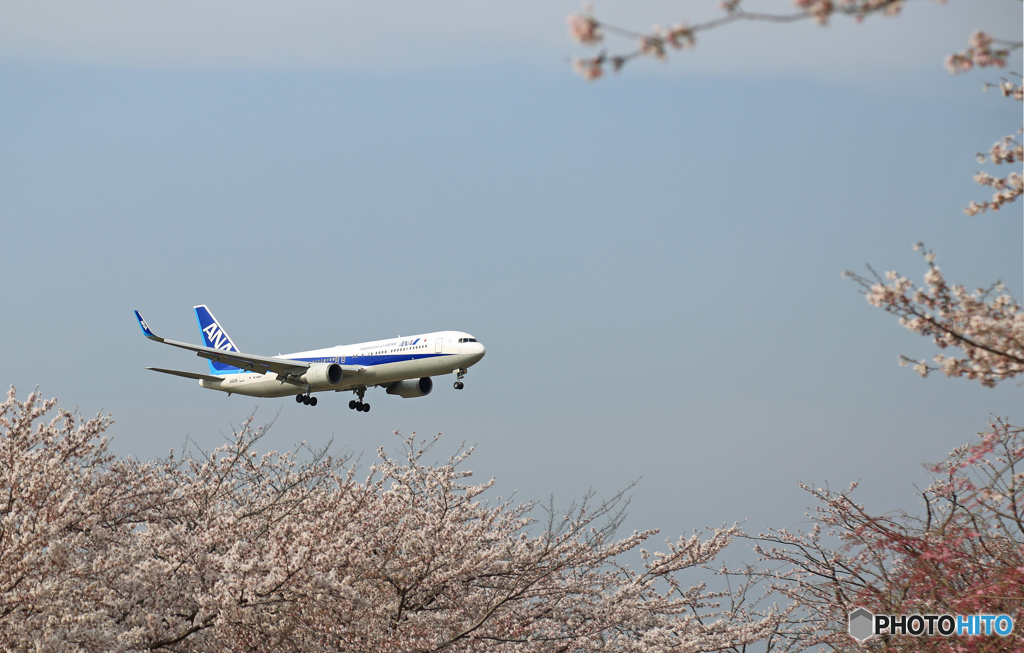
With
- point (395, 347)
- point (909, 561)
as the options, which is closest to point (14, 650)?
point (909, 561)

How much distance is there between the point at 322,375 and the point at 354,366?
1.52 m

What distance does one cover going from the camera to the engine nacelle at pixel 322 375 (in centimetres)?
4375

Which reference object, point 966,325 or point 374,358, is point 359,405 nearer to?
point 374,358

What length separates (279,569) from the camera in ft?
40.7

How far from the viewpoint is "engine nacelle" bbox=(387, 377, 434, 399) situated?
47.3m

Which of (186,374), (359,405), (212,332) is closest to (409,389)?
(359,405)

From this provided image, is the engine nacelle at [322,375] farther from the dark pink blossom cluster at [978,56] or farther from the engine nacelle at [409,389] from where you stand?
the dark pink blossom cluster at [978,56]

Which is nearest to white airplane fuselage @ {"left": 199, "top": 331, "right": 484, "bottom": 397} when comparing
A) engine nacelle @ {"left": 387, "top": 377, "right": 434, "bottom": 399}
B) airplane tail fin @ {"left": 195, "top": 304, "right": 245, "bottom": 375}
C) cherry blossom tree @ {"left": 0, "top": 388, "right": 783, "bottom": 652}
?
engine nacelle @ {"left": 387, "top": 377, "right": 434, "bottom": 399}

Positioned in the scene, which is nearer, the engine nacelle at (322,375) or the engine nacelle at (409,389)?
the engine nacelle at (322,375)

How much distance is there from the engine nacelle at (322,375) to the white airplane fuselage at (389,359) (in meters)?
0.06

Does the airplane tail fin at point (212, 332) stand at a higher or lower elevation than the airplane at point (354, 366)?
higher

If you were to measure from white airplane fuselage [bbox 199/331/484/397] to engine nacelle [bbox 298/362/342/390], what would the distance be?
0.06m

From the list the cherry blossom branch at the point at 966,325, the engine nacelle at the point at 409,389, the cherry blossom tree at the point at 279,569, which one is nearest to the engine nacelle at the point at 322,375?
the engine nacelle at the point at 409,389

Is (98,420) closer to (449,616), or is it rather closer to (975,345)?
(449,616)
